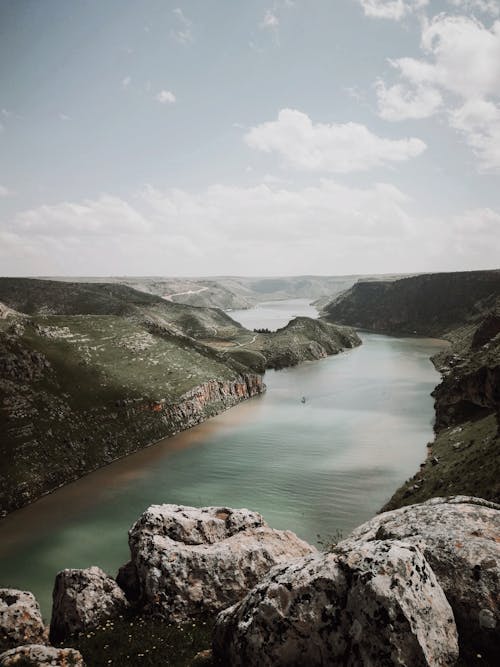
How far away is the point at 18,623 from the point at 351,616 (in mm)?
14616

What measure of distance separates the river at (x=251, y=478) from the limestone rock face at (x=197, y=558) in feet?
57.9

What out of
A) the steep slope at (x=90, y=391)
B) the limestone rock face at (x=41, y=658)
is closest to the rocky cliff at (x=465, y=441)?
the limestone rock face at (x=41, y=658)

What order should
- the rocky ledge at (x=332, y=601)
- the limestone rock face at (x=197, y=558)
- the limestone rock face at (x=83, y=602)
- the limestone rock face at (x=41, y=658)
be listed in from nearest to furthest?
the rocky ledge at (x=332, y=601) < the limestone rock face at (x=41, y=658) < the limestone rock face at (x=83, y=602) < the limestone rock face at (x=197, y=558)

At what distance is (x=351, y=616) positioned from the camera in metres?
11.8

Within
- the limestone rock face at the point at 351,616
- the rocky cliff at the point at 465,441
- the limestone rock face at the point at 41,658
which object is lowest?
the rocky cliff at the point at 465,441

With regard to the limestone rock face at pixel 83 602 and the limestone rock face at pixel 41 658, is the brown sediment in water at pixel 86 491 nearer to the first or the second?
the limestone rock face at pixel 83 602

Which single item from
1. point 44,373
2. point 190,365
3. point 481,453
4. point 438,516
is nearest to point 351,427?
point 481,453

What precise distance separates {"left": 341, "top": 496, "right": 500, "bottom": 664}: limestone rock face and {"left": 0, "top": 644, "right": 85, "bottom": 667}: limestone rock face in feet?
32.1

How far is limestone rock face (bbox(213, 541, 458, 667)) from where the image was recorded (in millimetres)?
11148

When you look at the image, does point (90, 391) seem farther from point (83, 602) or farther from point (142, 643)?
point (142, 643)

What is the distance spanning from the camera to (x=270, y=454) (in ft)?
213

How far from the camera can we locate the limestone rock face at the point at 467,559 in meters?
12.6

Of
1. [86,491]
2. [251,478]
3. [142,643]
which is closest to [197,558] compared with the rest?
[142,643]

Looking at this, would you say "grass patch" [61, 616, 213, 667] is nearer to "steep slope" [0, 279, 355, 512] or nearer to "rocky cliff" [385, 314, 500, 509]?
"rocky cliff" [385, 314, 500, 509]
